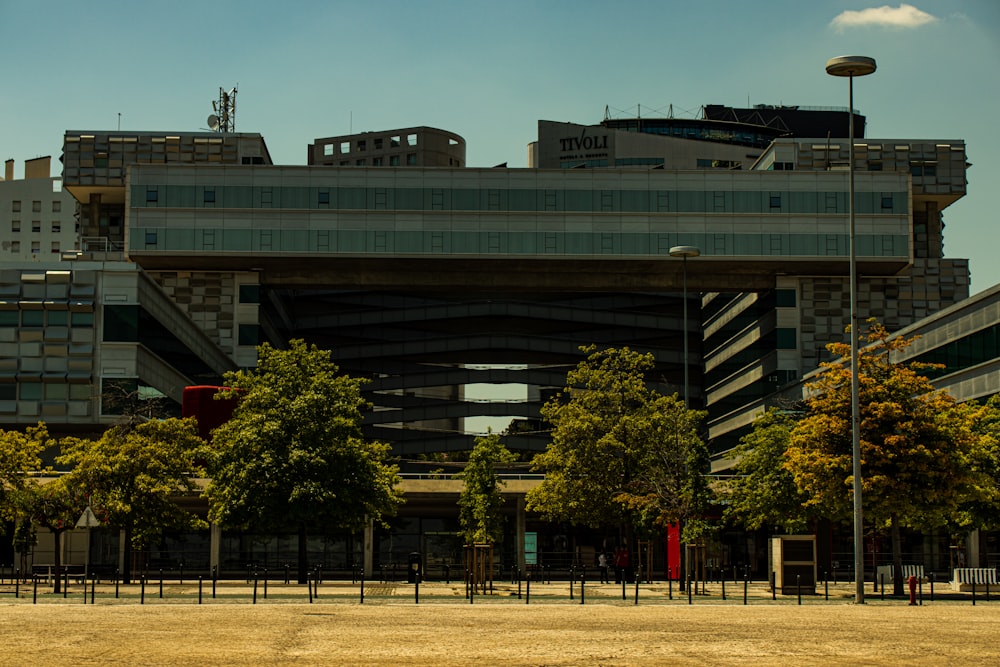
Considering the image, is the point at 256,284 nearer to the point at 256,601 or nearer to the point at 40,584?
the point at 40,584

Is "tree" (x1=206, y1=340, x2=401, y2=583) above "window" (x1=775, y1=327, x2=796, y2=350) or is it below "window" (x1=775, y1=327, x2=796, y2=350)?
below

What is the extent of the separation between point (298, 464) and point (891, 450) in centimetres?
2159

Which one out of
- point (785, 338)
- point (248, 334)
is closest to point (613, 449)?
point (785, 338)

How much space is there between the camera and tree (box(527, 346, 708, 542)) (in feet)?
184

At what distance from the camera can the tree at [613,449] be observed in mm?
56219

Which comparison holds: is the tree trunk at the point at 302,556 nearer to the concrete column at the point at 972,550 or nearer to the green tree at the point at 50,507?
the green tree at the point at 50,507

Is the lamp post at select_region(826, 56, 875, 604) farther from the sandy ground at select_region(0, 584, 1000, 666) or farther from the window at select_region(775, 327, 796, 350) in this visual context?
the window at select_region(775, 327, 796, 350)

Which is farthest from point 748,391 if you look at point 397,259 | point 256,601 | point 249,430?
point 256,601

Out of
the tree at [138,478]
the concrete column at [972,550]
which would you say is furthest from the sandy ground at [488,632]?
the concrete column at [972,550]

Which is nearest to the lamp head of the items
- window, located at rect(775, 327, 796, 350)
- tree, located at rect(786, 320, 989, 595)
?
tree, located at rect(786, 320, 989, 595)

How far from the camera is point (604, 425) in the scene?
63.2 meters

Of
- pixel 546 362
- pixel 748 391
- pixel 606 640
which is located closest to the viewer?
pixel 606 640

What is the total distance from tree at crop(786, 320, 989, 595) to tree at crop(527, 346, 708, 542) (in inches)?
268

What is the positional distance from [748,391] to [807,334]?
803 centimetres
